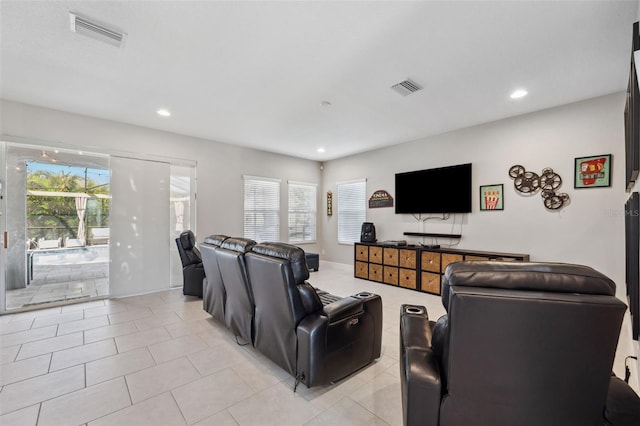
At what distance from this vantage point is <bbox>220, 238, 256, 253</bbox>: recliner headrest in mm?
2486

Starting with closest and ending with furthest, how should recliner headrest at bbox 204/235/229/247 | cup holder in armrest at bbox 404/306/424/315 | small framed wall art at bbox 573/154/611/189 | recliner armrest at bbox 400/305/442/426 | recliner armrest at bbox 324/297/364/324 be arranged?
recliner armrest at bbox 400/305/442/426 → cup holder in armrest at bbox 404/306/424/315 → recliner armrest at bbox 324/297/364/324 → recliner headrest at bbox 204/235/229/247 → small framed wall art at bbox 573/154/611/189

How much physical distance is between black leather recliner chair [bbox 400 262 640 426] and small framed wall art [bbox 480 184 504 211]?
365cm

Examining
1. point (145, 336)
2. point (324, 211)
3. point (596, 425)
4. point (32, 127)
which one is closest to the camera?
point (596, 425)

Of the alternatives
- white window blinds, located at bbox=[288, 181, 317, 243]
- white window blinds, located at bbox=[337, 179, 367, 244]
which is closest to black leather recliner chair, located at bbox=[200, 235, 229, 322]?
white window blinds, located at bbox=[288, 181, 317, 243]

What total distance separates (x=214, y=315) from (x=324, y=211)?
4699 mm

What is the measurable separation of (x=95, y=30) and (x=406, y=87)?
3059 millimetres

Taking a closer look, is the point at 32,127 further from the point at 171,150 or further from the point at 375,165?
the point at 375,165

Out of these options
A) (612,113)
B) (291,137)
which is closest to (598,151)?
(612,113)

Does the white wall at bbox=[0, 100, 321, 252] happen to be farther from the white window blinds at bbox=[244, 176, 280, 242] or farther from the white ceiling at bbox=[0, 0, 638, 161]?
the white ceiling at bbox=[0, 0, 638, 161]

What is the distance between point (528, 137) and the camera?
13.5 feet

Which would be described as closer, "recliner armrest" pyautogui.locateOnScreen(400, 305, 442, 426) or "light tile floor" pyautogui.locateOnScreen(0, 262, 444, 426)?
"recliner armrest" pyautogui.locateOnScreen(400, 305, 442, 426)

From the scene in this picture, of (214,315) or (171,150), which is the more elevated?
(171,150)

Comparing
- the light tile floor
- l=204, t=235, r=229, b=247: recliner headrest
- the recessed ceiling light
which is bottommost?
the light tile floor

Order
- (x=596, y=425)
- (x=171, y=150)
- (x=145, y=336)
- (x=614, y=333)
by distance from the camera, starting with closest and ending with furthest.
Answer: (x=614, y=333)
(x=596, y=425)
(x=145, y=336)
(x=171, y=150)
